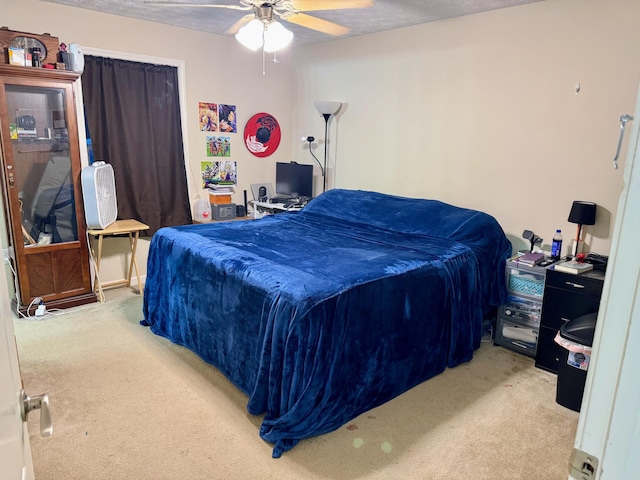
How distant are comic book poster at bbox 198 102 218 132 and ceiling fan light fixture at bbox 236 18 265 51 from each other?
6.12 feet

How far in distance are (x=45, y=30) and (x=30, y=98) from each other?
1.93 feet

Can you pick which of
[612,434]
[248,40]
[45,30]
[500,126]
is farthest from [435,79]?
[612,434]

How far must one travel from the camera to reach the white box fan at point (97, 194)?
142 inches

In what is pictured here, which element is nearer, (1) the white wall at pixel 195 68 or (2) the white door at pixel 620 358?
(2) the white door at pixel 620 358

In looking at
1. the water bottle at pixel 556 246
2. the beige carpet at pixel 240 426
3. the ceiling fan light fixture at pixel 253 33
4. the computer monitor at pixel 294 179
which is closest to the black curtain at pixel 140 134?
the computer monitor at pixel 294 179

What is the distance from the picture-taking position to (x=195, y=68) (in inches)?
173

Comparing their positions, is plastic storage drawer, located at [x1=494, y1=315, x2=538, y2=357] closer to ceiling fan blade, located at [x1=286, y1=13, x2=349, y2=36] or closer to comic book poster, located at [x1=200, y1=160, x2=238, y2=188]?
ceiling fan blade, located at [x1=286, y1=13, x2=349, y2=36]

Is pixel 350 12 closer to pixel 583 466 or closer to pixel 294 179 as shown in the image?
pixel 294 179

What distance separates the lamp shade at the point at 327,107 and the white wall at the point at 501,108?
0.11 meters

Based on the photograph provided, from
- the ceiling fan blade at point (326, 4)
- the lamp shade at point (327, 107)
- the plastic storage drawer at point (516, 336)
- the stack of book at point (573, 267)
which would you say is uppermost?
the ceiling fan blade at point (326, 4)

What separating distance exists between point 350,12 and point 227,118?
1.79 metres

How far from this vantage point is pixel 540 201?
3312 millimetres

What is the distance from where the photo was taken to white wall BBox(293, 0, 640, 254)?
295 cm

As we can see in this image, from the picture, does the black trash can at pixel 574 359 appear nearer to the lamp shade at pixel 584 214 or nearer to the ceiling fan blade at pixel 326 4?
the lamp shade at pixel 584 214
